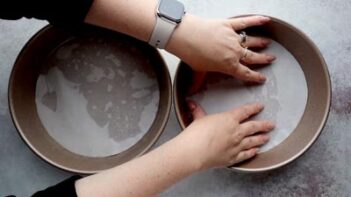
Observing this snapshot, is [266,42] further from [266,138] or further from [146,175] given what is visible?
[146,175]

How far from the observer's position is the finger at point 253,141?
0.91 m

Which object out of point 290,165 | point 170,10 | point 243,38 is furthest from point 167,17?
point 290,165

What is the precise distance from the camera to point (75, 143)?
98 cm

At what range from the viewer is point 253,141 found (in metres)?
0.92

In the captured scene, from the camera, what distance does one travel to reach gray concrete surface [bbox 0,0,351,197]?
3.22ft

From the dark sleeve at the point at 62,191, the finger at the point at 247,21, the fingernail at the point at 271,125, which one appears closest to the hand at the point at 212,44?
the finger at the point at 247,21

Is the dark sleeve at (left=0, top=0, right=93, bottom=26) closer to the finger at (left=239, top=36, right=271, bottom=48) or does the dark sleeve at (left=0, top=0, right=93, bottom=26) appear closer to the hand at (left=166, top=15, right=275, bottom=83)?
the hand at (left=166, top=15, right=275, bottom=83)

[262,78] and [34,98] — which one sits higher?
[262,78]

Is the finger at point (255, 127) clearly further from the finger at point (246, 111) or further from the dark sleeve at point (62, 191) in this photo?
the dark sleeve at point (62, 191)

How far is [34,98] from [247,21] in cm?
43

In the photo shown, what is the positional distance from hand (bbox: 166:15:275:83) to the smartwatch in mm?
12

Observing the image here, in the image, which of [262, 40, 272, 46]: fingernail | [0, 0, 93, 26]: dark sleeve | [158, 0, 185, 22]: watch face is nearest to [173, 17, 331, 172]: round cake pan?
[262, 40, 272, 46]: fingernail

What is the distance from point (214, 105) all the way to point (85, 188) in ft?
0.99

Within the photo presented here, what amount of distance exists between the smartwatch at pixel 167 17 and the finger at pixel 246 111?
0.19m
